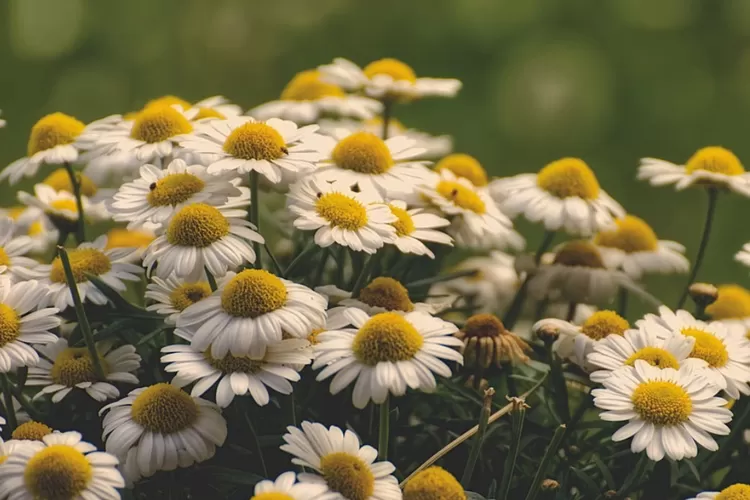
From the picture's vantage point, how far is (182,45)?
2783mm

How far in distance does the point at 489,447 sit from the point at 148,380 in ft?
1.09

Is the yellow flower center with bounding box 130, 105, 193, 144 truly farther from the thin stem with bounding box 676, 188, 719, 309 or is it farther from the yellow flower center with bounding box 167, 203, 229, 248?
the thin stem with bounding box 676, 188, 719, 309

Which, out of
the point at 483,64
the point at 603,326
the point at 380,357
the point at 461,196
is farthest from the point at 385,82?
the point at 483,64

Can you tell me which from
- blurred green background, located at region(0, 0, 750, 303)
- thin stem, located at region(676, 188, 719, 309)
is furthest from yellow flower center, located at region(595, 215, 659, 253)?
blurred green background, located at region(0, 0, 750, 303)

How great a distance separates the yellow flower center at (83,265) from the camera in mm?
949

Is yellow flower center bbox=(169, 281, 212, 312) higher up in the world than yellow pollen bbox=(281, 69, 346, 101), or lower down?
lower down

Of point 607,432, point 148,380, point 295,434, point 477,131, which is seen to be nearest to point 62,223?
point 148,380

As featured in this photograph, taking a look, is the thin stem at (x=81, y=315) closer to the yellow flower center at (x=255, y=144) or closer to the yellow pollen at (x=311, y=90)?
the yellow flower center at (x=255, y=144)

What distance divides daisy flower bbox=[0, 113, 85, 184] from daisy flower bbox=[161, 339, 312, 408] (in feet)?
1.11

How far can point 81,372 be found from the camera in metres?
0.89

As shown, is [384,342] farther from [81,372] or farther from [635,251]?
[635,251]

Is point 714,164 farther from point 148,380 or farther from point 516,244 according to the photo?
point 148,380

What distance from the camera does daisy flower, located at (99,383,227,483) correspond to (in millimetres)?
770

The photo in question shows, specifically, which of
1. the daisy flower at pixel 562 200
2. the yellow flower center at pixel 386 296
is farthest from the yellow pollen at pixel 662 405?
the daisy flower at pixel 562 200
